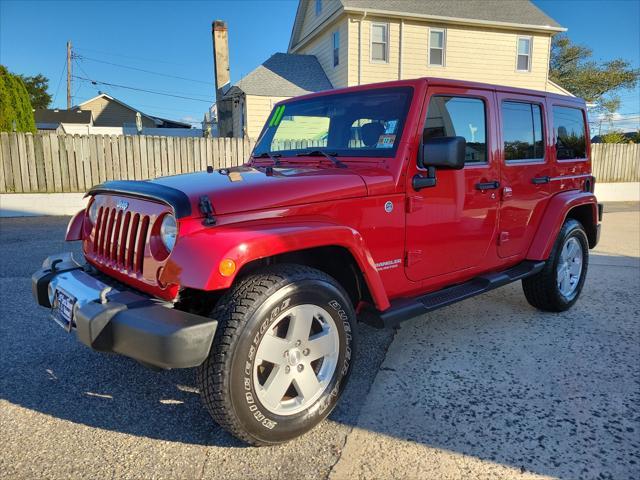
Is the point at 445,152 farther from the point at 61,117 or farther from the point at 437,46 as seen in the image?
the point at 61,117

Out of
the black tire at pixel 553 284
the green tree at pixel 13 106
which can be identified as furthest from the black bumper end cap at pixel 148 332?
the green tree at pixel 13 106

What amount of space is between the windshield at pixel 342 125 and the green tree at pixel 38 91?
167ft

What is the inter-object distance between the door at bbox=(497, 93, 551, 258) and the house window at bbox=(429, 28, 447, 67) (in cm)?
1449

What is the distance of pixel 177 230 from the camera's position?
2223 mm

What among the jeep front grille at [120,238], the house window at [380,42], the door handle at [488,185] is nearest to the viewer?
→ the jeep front grille at [120,238]

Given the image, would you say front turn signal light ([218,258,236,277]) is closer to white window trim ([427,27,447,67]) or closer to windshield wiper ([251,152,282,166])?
windshield wiper ([251,152,282,166])

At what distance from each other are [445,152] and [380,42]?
15.3 meters

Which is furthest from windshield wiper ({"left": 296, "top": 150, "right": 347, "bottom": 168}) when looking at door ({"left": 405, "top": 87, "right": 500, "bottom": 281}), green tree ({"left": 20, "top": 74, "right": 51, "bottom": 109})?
green tree ({"left": 20, "top": 74, "right": 51, "bottom": 109})

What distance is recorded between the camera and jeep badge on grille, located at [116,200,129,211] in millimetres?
2621

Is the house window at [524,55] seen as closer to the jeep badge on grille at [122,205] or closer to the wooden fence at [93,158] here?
the wooden fence at [93,158]

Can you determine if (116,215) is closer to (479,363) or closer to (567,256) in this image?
(479,363)

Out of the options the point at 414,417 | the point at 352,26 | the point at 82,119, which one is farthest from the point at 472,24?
the point at 82,119

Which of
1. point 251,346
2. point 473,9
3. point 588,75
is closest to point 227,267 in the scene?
point 251,346

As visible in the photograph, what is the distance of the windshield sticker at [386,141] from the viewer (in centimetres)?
302
